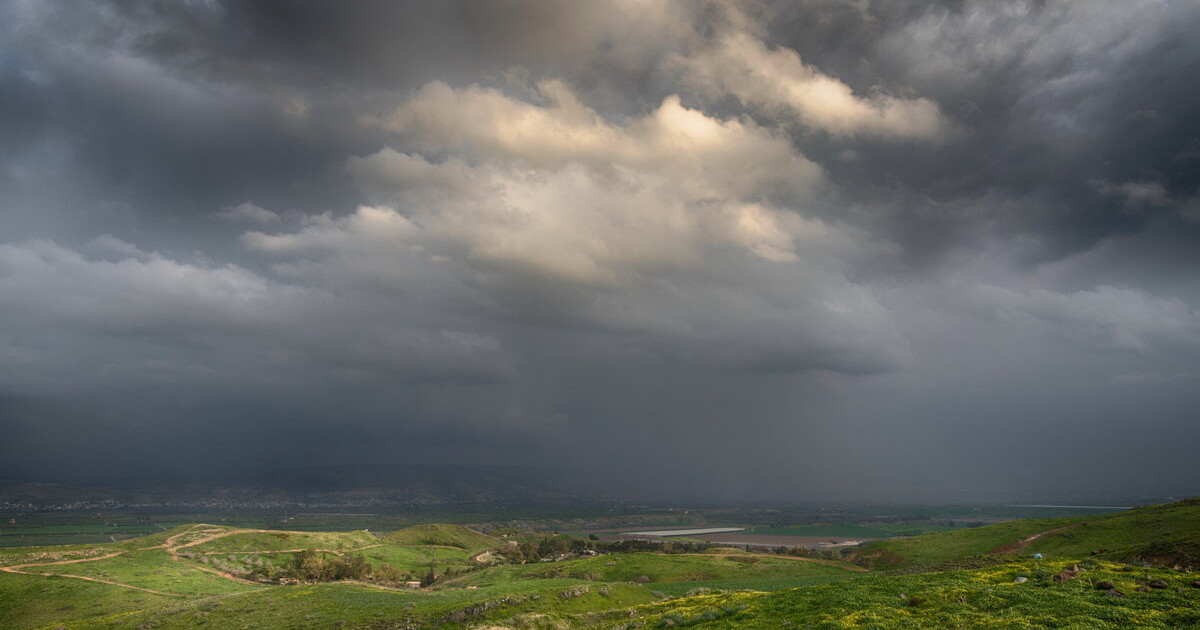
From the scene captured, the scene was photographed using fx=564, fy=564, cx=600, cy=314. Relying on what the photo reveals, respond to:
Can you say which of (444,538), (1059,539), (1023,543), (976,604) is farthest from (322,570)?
(1059,539)

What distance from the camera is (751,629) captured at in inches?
1142

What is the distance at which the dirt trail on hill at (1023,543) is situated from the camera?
79.9 m

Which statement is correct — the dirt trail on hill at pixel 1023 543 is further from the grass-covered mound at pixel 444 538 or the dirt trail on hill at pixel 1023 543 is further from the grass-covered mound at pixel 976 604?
the grass-covered mound at pixel 444 538

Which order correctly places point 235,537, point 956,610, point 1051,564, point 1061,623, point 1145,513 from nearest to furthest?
point 1061,623
point 956,610
point 1051,564
point 1145,513
point 235,537

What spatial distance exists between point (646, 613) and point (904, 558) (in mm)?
75685

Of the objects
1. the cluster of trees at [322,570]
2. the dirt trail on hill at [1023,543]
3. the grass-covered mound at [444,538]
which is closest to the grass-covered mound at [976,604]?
the dirt trail on hill at [1023,543]

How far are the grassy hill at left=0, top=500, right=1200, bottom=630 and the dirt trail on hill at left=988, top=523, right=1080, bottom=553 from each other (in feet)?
2.98

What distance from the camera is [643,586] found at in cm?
6488

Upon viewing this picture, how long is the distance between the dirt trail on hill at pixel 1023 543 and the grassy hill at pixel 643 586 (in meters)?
0.91

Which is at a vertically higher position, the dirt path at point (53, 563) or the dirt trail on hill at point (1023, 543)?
the dirt trail on hill at point (1023, 543)

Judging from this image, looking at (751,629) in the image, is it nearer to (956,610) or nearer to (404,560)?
(956,610)

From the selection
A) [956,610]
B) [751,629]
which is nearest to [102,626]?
[751,629]

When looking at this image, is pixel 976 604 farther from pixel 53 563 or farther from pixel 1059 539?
pixel 53 563

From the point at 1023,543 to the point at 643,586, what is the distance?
2292 inches
